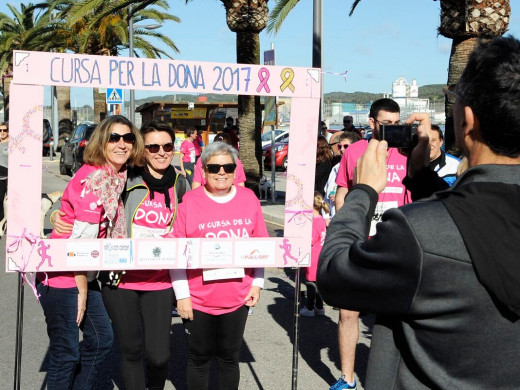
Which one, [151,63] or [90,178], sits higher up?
[151,63]

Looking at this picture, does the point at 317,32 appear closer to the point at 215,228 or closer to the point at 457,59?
the point at 457,59

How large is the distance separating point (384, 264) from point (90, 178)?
8.15 ft

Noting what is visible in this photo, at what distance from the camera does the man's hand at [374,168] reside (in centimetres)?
182

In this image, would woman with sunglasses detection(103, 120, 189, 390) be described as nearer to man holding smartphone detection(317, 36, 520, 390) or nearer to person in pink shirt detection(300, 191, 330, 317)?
person in pink shirt detection(300, 191, 330, 317)

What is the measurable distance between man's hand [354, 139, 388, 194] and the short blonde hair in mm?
2256

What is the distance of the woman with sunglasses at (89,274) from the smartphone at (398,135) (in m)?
1.89

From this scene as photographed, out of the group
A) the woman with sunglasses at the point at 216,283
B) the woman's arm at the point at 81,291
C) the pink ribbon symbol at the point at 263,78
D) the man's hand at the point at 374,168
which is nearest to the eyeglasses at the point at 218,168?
the woman with sunglasses at the point at 216,283

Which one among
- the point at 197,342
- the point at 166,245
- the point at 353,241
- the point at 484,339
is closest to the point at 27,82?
the point at 166,245

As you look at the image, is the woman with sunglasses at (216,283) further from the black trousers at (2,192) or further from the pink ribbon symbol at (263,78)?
the black trousers at (2,192)

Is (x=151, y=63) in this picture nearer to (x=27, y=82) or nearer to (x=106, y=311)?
(x=27, y=82)

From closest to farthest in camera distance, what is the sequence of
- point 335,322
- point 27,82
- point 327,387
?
point 27,82, point 327,387, point 335,322

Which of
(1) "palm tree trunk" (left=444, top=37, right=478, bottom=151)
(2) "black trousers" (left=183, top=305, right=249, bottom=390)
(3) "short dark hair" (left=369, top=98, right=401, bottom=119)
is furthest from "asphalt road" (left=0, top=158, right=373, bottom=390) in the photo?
(1) "palm tree trunk" (left=444, top=37, right=478, bottom=151)

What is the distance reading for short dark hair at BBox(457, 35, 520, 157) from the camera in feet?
4.87

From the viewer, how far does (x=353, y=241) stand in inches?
66.1
